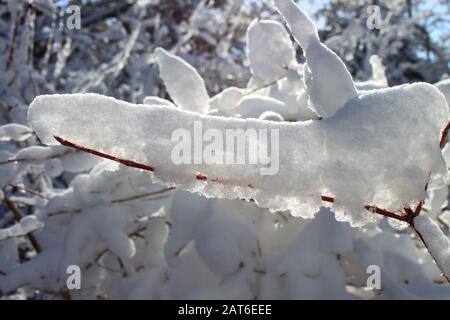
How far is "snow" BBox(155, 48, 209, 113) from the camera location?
1.53 meters

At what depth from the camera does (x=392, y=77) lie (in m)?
7.79

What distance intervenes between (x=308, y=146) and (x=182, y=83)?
3.11 ft

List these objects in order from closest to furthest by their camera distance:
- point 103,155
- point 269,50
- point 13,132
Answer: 1. point 103,155
2. point 13,132
3. point 269,50

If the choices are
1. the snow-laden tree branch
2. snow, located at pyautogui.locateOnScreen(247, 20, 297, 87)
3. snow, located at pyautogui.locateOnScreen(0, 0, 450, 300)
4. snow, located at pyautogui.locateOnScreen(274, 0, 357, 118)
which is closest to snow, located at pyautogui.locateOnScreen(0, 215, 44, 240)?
snow, located at pyautogui.locateOnScreen(0, 0, 450, 300)

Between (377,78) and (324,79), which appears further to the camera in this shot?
(377,78)

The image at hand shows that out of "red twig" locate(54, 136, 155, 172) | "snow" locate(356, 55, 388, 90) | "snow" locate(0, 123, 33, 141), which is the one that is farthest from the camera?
"snow" locate(356, 55, 388, 90)

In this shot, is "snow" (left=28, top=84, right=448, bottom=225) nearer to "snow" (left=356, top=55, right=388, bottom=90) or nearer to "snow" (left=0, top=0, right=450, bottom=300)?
"snow" (left=0, top=0, right=450, bottom=300)

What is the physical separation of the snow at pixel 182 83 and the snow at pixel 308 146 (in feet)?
2.94

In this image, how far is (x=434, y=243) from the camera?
25.9 inches

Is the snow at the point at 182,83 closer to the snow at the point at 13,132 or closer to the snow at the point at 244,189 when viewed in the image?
the snow at the point at 244,189

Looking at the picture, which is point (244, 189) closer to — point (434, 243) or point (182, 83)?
point (434, 243)

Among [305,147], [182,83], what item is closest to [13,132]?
[182,83]

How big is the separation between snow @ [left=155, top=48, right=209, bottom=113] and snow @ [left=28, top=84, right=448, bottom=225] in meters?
0.89
